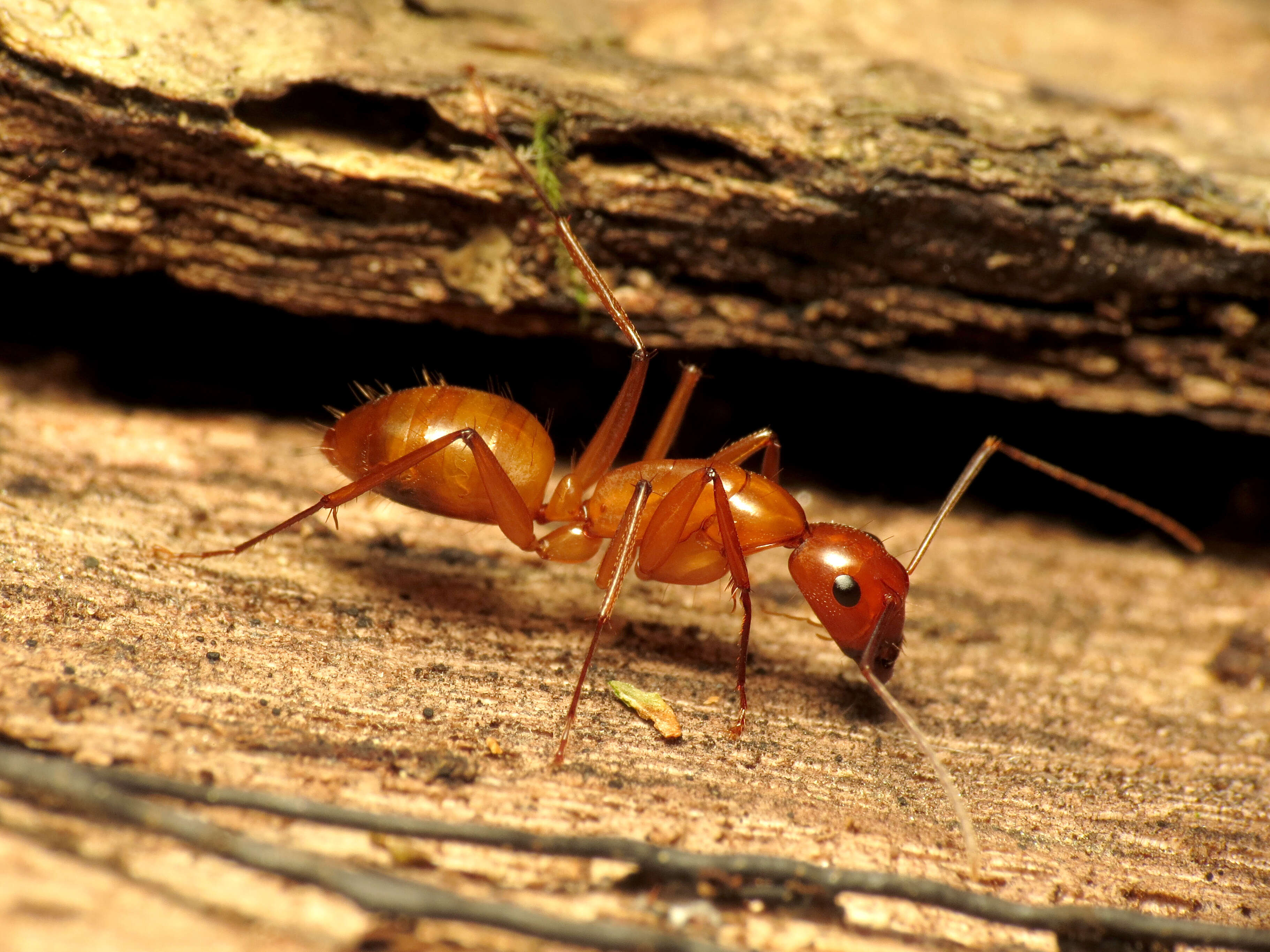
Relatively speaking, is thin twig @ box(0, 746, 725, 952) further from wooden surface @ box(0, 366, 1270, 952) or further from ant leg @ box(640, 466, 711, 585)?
ant leg @ box(640, 466, 711, 585)

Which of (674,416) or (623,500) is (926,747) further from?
(674,416)

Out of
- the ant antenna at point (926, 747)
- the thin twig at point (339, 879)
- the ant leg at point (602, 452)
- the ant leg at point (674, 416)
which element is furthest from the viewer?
the ant leg at point (674, 416)

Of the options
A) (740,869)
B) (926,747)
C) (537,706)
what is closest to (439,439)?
(537,706)

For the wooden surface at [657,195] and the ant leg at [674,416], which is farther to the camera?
the ant leg at [674,416]

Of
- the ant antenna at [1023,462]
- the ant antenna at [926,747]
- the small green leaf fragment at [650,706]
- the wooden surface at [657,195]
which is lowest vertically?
the small green leaf fragment at [650,706]

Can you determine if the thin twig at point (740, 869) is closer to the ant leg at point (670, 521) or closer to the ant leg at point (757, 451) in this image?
the ant leg at point (670, 521)

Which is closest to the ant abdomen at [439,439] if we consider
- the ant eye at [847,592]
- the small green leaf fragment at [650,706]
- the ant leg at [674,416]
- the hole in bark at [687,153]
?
the ant leg at [674,416]
